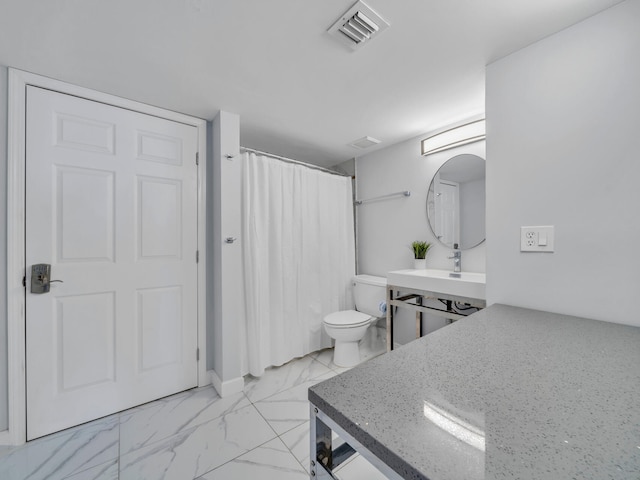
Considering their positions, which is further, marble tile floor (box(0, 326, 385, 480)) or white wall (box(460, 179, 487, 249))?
white wall (box(460, 179, 487, 249))

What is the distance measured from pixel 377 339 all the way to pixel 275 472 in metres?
1.64

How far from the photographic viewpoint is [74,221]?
1620 millimetres

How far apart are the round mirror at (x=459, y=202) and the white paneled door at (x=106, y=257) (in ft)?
6.40

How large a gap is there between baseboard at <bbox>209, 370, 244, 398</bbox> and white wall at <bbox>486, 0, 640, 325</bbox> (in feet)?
5.78

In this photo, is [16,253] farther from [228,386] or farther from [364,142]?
[364,142]

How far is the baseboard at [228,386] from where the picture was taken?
1.91 m

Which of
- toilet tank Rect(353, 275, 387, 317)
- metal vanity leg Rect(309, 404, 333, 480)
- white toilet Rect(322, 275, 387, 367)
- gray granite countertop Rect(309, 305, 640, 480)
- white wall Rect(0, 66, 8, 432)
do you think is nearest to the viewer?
→ gray granite countertop Rect(309, 305, 640, 480)

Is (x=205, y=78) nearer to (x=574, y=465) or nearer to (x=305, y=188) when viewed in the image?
(x=305, y=188)

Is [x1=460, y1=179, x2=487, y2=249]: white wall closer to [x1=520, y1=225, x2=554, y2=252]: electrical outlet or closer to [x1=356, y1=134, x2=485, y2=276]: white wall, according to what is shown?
[x1=356, y1=134, x2=485, y2=276]: white wall

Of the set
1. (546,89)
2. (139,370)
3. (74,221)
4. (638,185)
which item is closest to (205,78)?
(74,221)

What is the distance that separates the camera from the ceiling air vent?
3.63 ft

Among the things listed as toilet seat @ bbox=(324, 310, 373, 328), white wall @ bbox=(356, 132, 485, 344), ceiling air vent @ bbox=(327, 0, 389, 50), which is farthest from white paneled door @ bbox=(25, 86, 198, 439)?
white wall @ bbox=(356, 132, 485, 344)

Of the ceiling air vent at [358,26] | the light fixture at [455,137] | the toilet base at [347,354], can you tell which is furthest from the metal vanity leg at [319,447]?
the light fixture at [455,137]

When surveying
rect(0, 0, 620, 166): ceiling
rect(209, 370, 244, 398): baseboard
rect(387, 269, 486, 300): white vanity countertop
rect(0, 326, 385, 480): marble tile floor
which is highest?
rect(0, 0, 620, 166): ceiling
